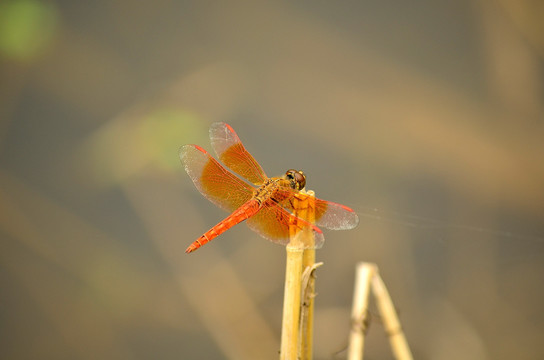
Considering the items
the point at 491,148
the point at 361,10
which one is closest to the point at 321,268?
the point at 491,148

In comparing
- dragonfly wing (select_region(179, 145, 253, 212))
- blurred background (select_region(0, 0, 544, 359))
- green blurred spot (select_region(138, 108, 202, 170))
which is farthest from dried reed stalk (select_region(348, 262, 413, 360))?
green blurred spot (select_region(138, 108, 202, 170))

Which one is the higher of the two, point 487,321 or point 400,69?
point 400,69

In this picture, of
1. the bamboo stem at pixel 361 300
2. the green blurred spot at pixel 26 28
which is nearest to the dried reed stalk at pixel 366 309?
the bamboo stem at pixel 361 300

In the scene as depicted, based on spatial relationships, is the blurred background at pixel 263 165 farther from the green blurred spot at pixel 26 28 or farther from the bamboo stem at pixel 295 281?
the bamboo stem at pixel 295 281

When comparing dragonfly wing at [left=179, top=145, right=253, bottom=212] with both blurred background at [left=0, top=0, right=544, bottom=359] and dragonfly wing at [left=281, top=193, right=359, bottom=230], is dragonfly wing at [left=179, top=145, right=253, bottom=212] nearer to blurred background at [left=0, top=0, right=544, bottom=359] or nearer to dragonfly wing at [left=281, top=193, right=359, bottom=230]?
dragonfly wing at [left=281, top=193, right=359, bottom=230]

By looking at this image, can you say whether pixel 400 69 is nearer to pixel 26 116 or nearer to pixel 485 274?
pixel 485 274

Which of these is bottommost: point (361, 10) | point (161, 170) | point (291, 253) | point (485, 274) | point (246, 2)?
point (291, 253)

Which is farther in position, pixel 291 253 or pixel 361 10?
pixel 361 10
